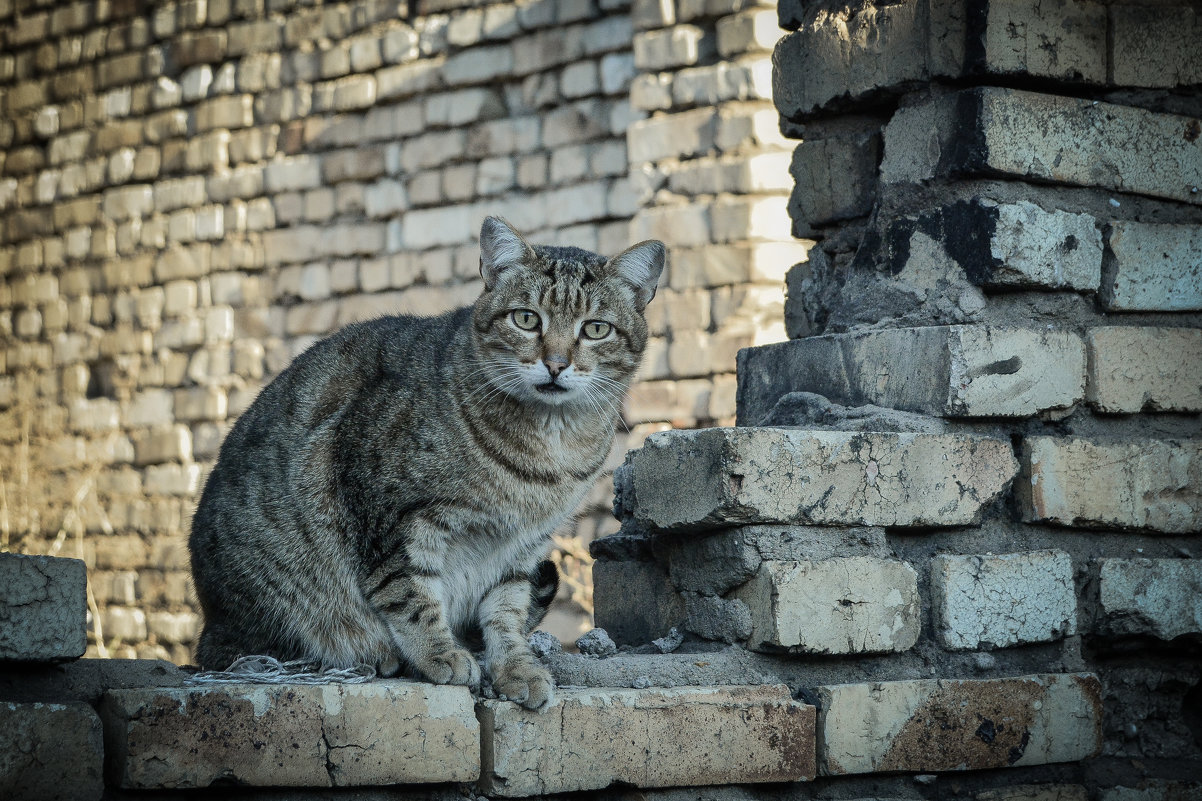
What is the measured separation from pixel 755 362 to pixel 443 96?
5.18m

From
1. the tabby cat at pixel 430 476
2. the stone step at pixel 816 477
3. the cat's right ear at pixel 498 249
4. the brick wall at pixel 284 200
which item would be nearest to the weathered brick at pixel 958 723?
the stone step at pixel 816 477

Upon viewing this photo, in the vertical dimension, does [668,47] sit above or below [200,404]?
above

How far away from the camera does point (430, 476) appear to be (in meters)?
2.66

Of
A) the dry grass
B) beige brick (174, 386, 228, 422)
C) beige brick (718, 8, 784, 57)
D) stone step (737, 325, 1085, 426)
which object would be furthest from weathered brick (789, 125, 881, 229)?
beige brick (174, 386, 228, 422)

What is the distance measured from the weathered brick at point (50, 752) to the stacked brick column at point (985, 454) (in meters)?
0.86

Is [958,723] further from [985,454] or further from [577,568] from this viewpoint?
[577,568]

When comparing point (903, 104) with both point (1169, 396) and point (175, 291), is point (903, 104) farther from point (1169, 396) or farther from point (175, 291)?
point (175, 291)

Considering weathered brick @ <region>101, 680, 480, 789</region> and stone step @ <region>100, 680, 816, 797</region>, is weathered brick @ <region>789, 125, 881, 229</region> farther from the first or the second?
weathered brick @ <region>101, 680, 480, 789</region>

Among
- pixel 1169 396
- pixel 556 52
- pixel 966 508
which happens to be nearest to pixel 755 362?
pixel 966 508

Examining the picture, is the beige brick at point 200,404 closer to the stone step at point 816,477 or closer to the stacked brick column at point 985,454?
the stacked brick column at point 985,454

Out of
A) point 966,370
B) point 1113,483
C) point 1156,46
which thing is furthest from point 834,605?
point 1156,46

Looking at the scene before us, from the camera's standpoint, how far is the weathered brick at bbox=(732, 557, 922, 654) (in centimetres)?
241

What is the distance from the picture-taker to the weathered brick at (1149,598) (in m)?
2.62

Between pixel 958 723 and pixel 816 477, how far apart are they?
0.54 meters
